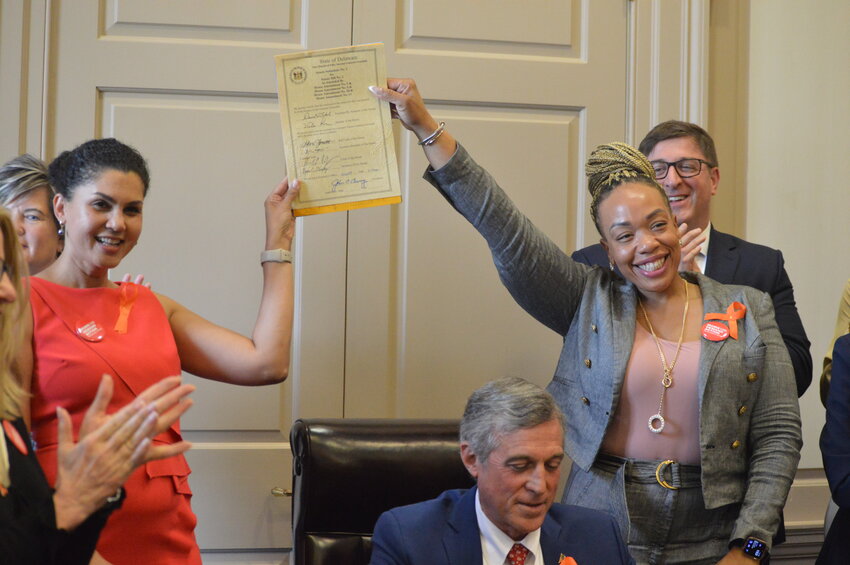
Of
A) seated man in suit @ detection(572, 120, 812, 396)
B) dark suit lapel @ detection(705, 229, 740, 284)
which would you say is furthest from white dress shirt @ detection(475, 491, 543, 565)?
dark suit lapel @ detection(705, 229, 740, 284)

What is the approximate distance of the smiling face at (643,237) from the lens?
225cm

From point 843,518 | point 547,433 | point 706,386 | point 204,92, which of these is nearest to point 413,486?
point 547,433

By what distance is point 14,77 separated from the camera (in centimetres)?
292

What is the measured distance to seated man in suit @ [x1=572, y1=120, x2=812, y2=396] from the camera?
2711 mm

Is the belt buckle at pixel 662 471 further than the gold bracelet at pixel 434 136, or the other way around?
the gold bracelet at pixel 434 136

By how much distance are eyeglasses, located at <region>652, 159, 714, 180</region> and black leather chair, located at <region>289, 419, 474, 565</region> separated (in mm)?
1017

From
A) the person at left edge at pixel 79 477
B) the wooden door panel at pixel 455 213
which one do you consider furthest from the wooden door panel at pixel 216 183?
the person at left edge at pixel 79 477

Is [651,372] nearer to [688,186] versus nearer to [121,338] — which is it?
[688,186]

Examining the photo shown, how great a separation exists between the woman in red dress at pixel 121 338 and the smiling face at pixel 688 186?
1054 mm

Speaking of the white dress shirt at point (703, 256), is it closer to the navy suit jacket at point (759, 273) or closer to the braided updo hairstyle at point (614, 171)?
the navy suit jacket at point (759, 273)

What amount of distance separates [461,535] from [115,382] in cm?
77

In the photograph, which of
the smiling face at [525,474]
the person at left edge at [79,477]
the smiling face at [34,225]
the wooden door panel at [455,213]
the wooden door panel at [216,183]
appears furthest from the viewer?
the wooden door panel at [455,213]

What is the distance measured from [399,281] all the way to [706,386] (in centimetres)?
119

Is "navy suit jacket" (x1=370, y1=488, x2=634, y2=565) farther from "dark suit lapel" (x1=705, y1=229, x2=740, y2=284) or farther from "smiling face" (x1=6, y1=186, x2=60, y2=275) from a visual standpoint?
"smiling face" (x1=6, y1=186, x2=60, y2=275)
